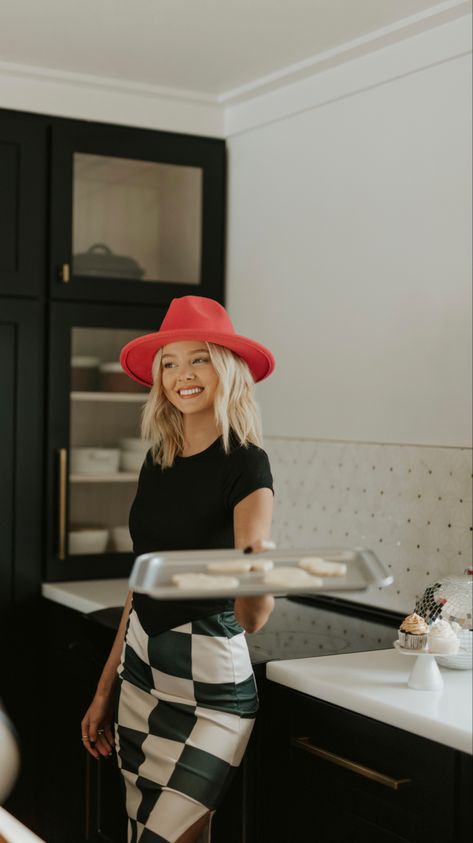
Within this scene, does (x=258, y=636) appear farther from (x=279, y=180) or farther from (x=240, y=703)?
(x=279, y=180)

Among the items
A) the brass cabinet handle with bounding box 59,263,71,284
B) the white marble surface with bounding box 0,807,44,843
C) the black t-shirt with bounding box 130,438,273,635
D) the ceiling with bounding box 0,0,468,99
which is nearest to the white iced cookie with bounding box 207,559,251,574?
the white marble surface with bounding box 0,807,44,843

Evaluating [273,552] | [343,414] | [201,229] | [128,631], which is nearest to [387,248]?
[343,414]

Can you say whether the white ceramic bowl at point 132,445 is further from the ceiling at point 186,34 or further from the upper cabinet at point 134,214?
the ceiling at point 186,34

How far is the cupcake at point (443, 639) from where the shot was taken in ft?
7.07

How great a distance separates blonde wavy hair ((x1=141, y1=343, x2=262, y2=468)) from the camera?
2.18 metres

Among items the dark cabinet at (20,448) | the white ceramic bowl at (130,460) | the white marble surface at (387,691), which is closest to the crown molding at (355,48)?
the dark cabinet at (20,448)

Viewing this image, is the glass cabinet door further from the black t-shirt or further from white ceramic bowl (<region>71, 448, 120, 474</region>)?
the black t-shirt

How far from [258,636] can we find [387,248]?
3.76 ft

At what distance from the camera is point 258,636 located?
2.64 metres

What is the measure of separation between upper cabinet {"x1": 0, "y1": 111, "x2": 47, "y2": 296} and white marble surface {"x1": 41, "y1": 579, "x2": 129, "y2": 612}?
93 cm

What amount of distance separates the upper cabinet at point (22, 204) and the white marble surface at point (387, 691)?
162 centimetres

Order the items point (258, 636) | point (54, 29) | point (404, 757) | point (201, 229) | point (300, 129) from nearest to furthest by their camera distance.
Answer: point (404, 757) → point (258, 636) → point (54, 29) → point (300, 129) → point (201, 229)

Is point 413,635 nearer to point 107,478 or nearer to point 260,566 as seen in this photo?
Result: point 260,566

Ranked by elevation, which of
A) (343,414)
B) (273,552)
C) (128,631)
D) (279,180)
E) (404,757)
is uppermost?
(279,180)
